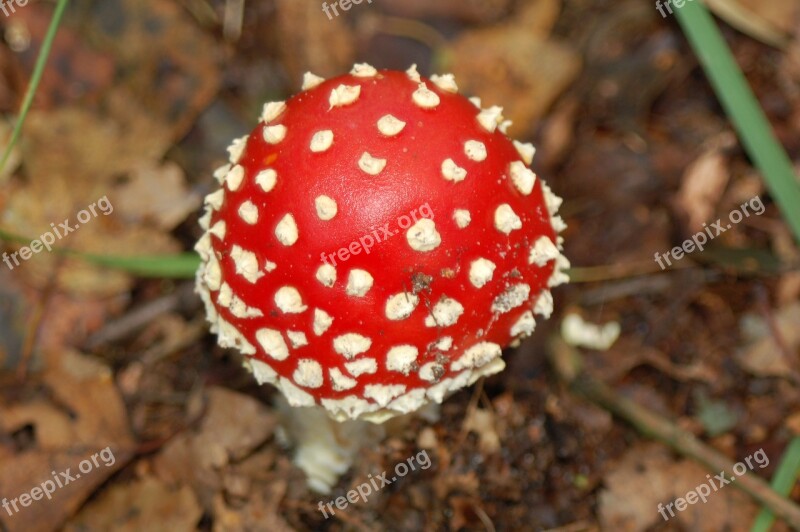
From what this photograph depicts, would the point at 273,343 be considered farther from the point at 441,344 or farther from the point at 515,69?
the point at 515,69

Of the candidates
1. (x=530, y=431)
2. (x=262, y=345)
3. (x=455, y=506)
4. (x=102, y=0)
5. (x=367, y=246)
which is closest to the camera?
(x=367, y=246)

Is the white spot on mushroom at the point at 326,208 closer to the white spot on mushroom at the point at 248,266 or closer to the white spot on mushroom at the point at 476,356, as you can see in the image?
the white spot on mushroom at the point at 248,266

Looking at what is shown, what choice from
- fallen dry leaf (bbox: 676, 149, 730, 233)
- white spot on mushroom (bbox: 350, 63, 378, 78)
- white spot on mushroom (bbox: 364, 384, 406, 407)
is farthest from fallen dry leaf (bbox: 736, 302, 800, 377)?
white spot on mushroom (bbox: 350, 63, 378, 78)

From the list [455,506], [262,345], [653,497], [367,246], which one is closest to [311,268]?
[367,246]

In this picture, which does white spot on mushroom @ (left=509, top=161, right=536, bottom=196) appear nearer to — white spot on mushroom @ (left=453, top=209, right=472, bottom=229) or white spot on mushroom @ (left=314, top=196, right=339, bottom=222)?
white spot on mushroom @ (left=453, top=209, right=472, bottom=229)

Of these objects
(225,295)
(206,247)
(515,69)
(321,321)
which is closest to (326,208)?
(321,321)

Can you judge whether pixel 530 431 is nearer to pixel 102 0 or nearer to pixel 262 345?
pixel 262 345

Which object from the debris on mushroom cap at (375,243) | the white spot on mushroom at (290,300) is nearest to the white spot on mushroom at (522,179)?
the debris on mushroom cap at (375,243)
